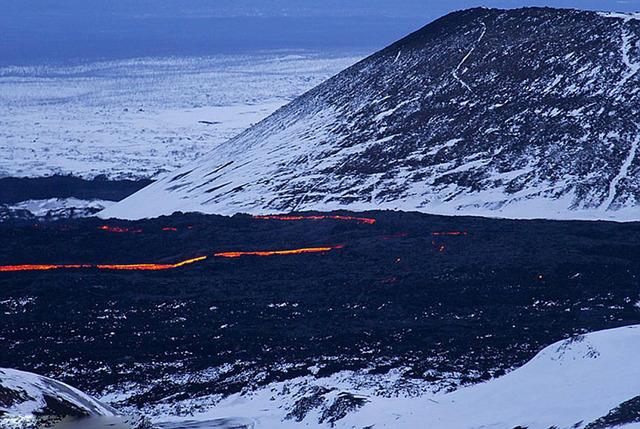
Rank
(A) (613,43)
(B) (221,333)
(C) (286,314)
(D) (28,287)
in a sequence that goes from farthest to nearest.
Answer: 1. (A) (613,43)
2. (D) (28,287)
3. (C) (286,314)
4. (B) (221,333)

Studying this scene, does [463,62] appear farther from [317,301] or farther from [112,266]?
[317,301]

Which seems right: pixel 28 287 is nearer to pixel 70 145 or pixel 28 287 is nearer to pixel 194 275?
pixel 194 275

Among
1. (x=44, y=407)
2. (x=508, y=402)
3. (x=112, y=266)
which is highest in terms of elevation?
(x=44, y=407)

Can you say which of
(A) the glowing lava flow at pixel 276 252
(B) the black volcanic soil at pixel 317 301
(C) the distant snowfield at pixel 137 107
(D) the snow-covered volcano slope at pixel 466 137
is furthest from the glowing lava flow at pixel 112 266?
(C) the distant snowfield at pixel 137 107

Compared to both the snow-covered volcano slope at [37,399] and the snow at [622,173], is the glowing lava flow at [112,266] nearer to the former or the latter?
the snow-covered volcano slope at [37,399]

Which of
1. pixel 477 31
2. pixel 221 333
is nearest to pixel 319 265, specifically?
pixel 221 333

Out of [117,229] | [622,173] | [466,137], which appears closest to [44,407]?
[117,229]
